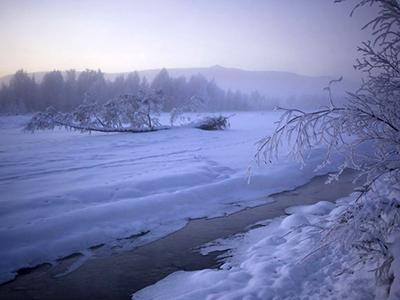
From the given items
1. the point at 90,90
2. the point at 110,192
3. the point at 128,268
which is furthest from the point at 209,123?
the point at 90,90

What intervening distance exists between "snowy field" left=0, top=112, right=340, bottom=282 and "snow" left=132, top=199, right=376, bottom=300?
7.30ft

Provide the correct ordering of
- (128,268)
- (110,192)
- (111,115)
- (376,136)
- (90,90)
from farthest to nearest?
1. (90,90)
2. (111,115)
3. (110,192)
4. (128,268)
5. (376,136)

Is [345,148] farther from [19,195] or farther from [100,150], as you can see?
[100,150]

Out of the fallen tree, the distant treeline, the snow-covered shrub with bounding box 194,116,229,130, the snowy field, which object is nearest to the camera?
the snowy field

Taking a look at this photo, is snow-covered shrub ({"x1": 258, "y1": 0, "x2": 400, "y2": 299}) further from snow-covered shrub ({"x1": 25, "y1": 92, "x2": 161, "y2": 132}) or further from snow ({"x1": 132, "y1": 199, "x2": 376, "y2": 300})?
snow-covered shrub ({"x1": 25, "y1": 92, "x2": 161, "y2": 132})

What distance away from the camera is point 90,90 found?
71562mm

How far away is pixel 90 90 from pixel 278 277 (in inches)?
2859

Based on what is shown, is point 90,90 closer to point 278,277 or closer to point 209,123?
point 209,123

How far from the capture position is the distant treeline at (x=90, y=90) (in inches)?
2729

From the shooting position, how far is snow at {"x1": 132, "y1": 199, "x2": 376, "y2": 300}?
14.3ft

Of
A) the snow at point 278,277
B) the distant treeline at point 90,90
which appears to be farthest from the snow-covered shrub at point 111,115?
the distant treeline at point 90,90

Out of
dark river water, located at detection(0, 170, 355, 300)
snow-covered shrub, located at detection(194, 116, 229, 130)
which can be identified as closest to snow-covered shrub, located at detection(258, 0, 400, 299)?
dark river water, located at detection(0, 170, 355, 300)

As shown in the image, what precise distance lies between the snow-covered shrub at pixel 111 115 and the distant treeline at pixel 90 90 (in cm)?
3883

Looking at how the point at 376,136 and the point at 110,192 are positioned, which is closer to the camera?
the point at 376,136
